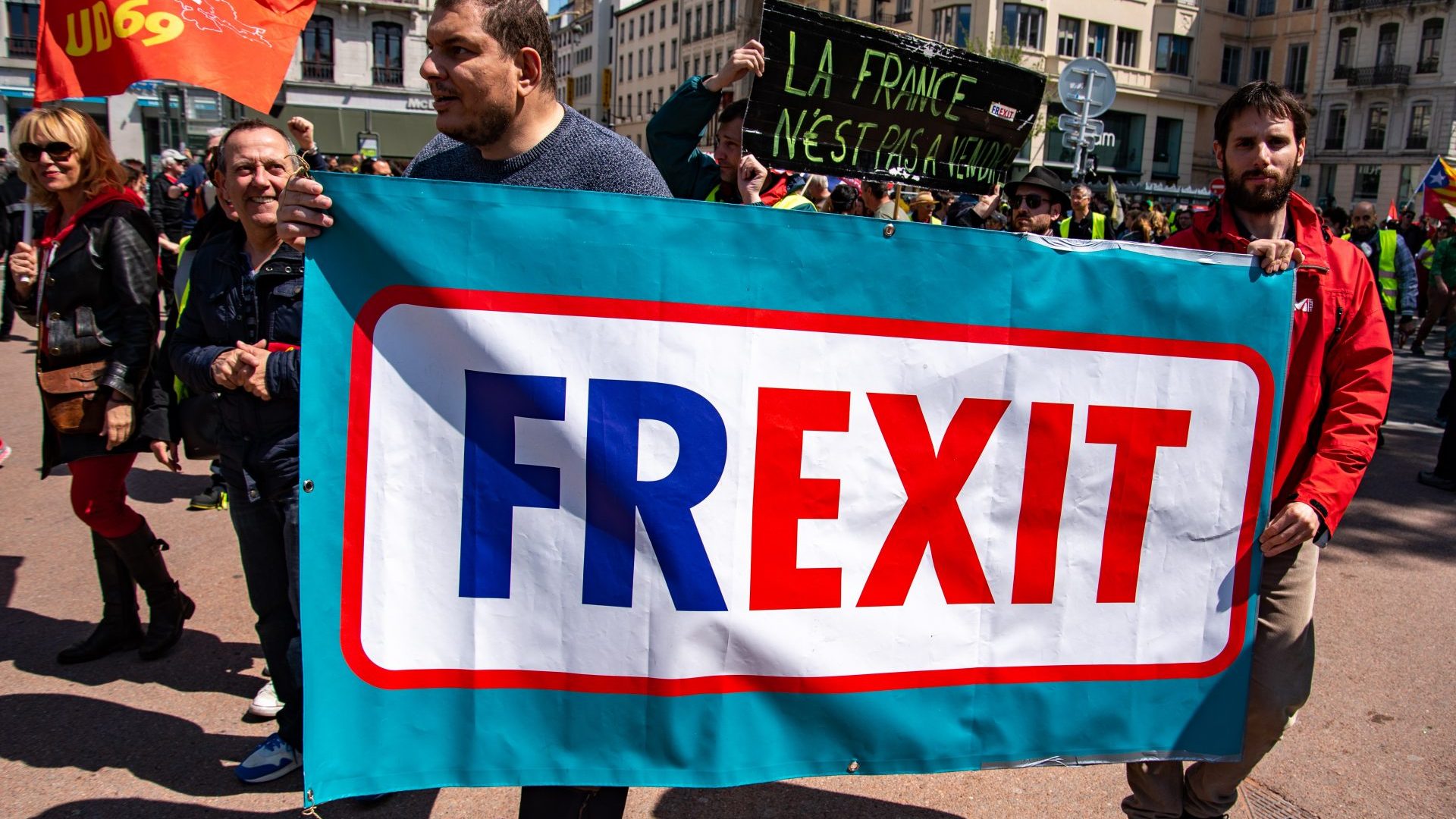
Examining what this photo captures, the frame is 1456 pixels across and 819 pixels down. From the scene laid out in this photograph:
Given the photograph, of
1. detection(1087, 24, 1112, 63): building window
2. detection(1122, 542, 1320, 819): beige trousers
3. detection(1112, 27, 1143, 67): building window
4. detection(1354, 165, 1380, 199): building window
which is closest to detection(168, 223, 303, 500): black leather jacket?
detection(1122, 542, 1320, 819): beige trousers

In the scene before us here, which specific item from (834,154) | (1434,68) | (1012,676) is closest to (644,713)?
(1012,676)

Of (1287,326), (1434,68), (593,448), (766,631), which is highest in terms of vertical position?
(1434,68)

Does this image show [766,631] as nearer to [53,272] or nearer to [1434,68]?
[53,272]

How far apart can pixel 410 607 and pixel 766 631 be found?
2.55ft

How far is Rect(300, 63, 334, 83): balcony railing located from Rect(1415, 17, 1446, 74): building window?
176 feet

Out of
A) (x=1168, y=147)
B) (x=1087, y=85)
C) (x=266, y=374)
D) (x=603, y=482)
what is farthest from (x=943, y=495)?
(x=1168, y=147)

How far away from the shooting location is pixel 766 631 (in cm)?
235

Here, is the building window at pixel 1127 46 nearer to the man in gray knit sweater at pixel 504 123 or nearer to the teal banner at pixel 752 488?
the teal banner at pixel 752 488

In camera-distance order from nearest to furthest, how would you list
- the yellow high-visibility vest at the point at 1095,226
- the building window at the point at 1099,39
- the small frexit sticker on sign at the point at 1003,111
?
the small frexit sticker on sign at the point at 1003,111
the yellow high-visibility vest at the point at 1095,226
the building window at the point at 1099,39

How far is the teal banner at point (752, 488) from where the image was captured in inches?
87.0

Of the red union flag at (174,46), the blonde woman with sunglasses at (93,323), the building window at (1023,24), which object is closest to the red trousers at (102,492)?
the blonde woman with sunglasses at (93,323)

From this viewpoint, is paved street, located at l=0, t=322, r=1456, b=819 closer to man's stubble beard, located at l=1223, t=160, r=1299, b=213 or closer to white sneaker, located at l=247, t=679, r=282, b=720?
white sneaker, located at l=247, t=679, r=282, b=720

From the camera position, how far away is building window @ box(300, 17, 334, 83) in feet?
152

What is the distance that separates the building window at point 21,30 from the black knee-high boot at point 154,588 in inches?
1899
